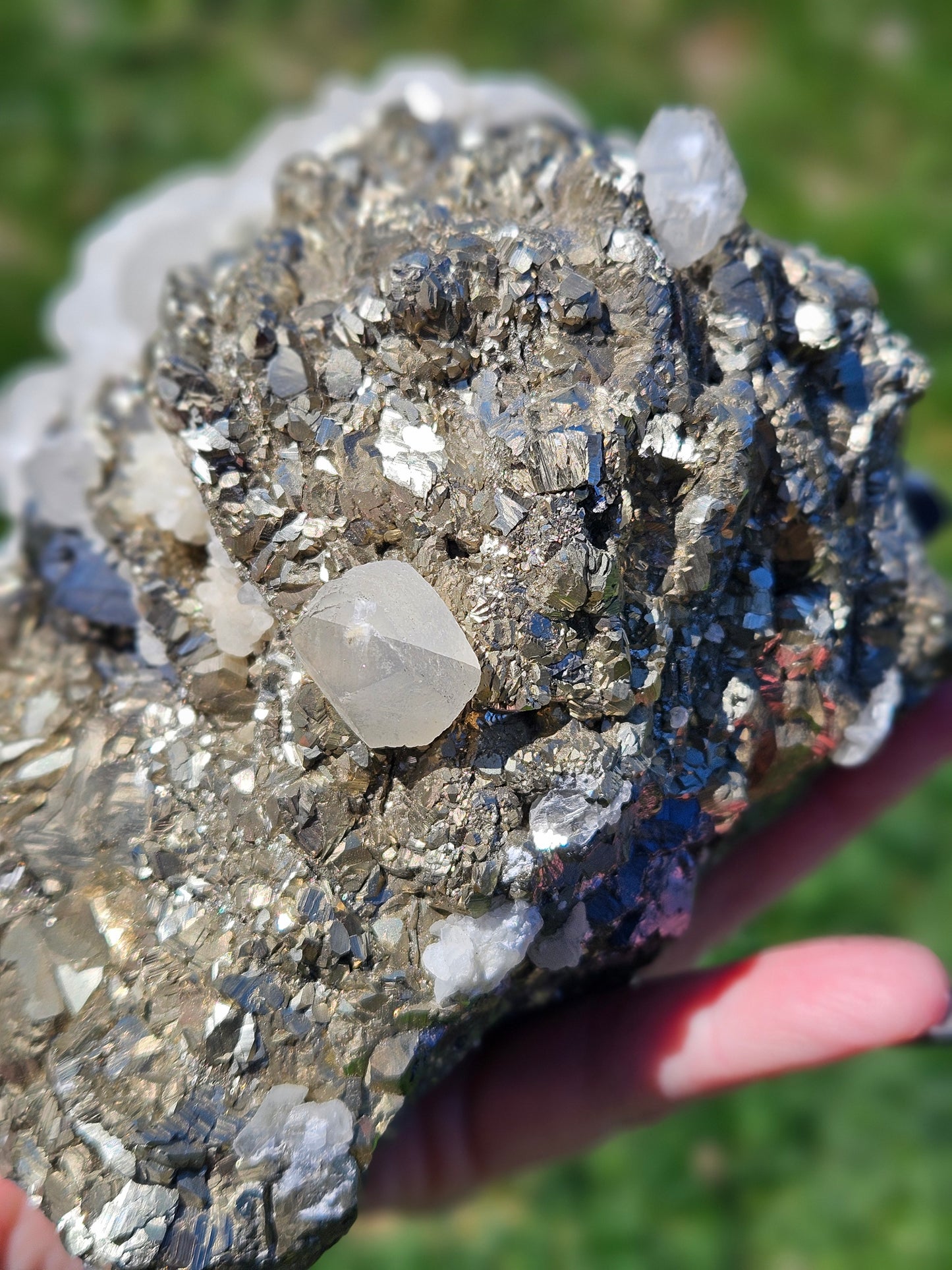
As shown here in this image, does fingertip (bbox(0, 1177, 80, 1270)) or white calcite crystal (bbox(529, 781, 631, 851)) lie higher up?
white calcite crystal (bbox(529, 781, 631, 851))

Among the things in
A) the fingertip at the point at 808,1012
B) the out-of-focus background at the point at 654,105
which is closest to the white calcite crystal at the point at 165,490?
the fingertip at the point at 808,1012

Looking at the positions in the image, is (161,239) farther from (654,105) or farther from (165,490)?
(654,105)

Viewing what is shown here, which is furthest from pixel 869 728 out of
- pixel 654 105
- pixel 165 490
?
pixel 654 105

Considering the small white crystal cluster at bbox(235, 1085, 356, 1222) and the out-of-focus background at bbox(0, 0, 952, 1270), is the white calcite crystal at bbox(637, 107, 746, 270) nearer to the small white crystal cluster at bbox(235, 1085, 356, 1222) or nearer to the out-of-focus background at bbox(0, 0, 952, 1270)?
the small white crystal cluster at bbox(235, 1085, 356, 1222)

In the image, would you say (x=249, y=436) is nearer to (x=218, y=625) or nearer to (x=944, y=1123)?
(x=218, y=625)

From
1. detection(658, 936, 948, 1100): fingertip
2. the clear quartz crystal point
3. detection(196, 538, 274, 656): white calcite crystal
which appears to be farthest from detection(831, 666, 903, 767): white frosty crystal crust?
detection(196, 538, 274, 656): white calcite crystal

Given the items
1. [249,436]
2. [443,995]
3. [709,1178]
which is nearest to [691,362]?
[249,436]
